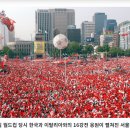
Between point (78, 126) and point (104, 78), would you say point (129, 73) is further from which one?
point (78, 126)

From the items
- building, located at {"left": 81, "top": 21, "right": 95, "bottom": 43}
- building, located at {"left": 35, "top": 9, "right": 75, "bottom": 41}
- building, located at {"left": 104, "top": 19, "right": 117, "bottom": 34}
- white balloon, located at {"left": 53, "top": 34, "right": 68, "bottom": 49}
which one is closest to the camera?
white balloon, located at {"left": 53, "top": 34, "right": 68, "bottom": 49}

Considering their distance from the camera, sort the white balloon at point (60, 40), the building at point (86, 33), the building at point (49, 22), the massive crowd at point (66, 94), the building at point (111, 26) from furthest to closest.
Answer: the building at point (111, 26), the building at point (49, 22), the building at point (86, 33), the white balloon at point (60, 40), the massive crowd at point (66, 94)

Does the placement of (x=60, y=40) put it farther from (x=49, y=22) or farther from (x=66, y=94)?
(x=49, y=22)

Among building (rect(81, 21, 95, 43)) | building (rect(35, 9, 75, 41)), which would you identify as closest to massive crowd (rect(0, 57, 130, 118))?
building (rect(81, 21, 95, 43))

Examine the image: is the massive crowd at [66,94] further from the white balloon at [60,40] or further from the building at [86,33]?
the building at [86,33]

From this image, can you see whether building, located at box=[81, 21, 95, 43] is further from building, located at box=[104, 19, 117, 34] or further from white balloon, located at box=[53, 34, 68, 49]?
white balloon, located at box=[53, 34, 68, 49]

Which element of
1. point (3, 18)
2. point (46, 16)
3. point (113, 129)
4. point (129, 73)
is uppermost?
point (46, 16)

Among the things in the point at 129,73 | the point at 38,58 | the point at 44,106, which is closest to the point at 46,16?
the point at 38,58


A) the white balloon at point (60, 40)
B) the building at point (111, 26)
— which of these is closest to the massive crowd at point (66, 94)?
the white balloon at point (60, 40)
